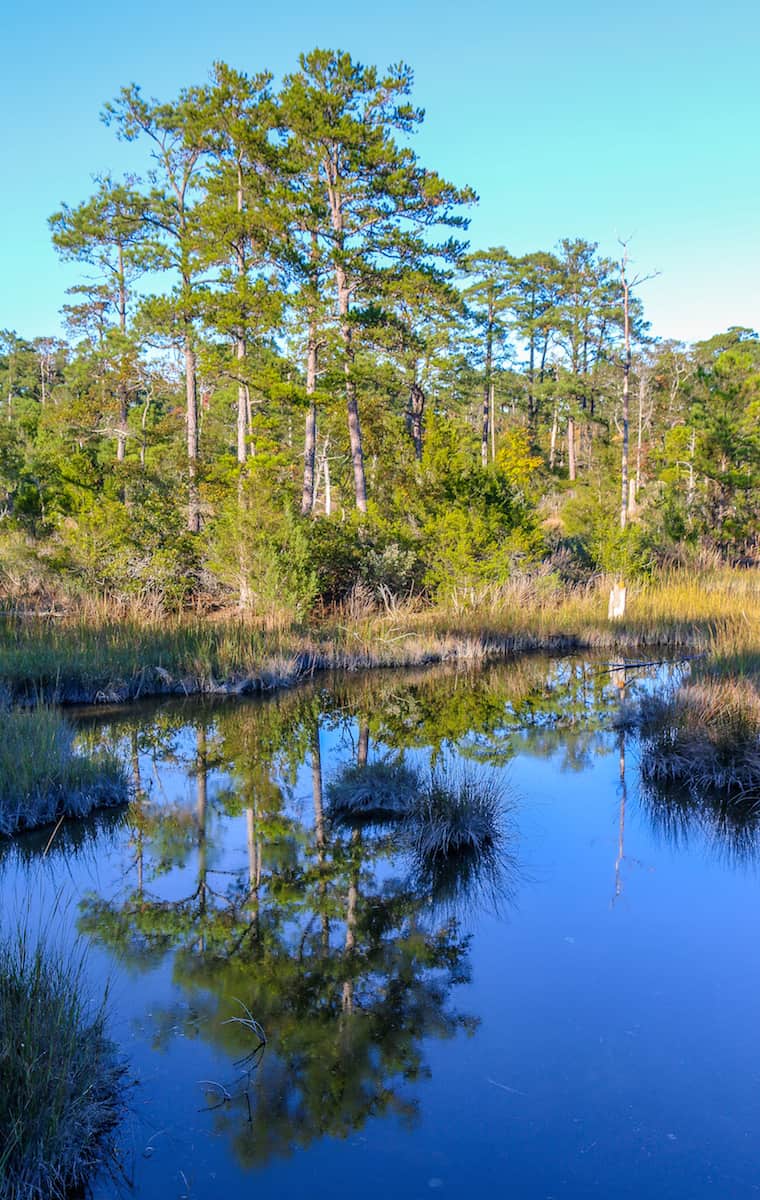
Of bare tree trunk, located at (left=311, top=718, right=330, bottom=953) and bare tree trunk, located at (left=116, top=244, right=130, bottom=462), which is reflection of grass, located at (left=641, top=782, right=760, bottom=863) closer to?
bare tree trunk, located at (left=311, top=718, right=330, bottom=953)

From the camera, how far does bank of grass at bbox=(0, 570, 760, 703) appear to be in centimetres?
1077

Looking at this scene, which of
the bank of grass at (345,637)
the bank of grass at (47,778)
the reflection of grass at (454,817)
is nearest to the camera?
the reflection of grass at (454,817)

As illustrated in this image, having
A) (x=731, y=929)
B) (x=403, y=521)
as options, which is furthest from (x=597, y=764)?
(x=403, y=521)

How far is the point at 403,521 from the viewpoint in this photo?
17.1 meters

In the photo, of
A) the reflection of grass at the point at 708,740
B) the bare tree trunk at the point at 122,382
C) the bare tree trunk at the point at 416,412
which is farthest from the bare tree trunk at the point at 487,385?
the reflection of grass at the point at 708,740

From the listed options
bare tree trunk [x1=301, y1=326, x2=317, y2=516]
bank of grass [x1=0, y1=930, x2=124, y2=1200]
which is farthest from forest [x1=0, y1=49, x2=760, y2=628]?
bank of grass [x1=0, y1=930, x2=124, y2=1200]

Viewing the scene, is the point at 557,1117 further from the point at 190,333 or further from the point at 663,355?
the point at 663,355

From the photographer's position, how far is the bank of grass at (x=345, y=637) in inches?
424

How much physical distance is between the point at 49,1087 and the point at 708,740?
594 cm

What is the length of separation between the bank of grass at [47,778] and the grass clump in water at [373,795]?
1.81 m

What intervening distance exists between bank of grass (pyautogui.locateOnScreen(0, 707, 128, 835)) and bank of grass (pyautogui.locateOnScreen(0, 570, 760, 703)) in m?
2.57

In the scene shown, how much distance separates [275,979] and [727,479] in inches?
767

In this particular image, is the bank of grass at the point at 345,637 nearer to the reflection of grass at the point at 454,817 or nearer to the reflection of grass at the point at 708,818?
the reflection of grass at the point at 708,818

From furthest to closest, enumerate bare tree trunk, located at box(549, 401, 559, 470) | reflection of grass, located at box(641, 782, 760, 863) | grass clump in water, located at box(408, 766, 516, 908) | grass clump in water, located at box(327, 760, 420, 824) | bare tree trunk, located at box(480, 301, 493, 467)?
bare tree trunk, located at box(549, 401, 559, 470)
bare tree trunk, located at box(480, 301, 493, 467)
grass clump in water, located at box(327, 760, 420, 824)
reflection of grass, located at box(641, 782, 760, 863)
grass clump in water, located at box(408, 766, 516, 908)
